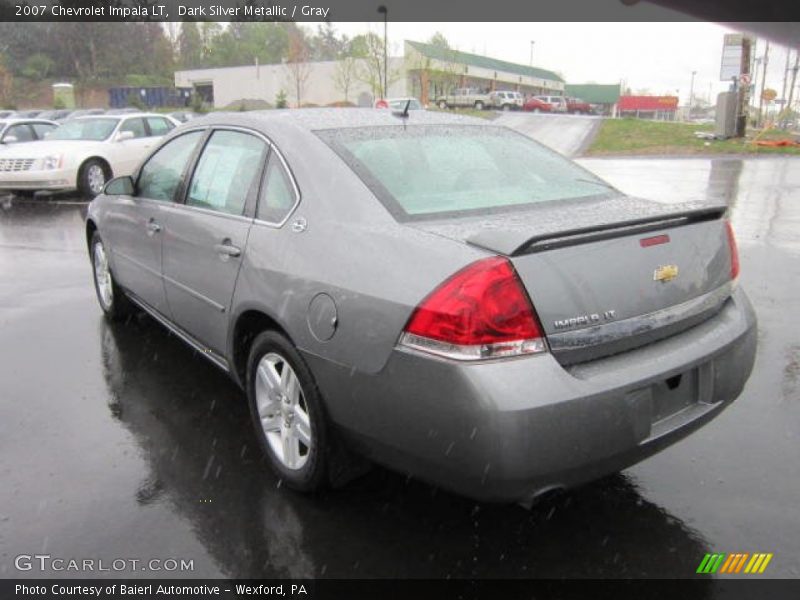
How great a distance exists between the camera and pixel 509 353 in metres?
2.35

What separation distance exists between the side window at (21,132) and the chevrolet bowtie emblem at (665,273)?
15.2m

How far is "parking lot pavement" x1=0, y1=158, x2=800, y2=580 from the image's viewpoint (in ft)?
8.81

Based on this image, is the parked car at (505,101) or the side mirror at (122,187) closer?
the side mirror at (122,187)

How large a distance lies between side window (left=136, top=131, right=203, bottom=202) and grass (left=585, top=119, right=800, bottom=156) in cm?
2100

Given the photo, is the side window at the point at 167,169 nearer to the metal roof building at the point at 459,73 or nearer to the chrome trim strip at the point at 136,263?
the chrome trim strip at the point at 136,263

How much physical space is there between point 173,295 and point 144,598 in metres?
1.94

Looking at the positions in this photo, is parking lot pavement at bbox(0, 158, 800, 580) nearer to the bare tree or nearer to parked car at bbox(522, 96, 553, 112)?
parked car at bbox(522, 96, 553, 112)

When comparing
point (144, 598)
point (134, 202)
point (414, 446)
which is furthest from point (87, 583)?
point (134, 202)

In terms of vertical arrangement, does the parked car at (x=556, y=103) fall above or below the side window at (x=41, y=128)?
above

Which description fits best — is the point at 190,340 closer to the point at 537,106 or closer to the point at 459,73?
the point at 537,106

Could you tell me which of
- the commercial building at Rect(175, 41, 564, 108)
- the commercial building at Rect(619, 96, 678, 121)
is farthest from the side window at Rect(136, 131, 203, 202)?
the commercial building at Rect(619, 96, 678, 121)

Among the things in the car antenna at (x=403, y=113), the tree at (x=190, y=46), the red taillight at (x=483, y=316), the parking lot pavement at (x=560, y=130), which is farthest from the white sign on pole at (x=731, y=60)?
the tree at (x=190, y=46)

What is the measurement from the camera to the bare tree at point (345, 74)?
215 feet

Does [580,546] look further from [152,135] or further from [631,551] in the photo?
[152,135]
